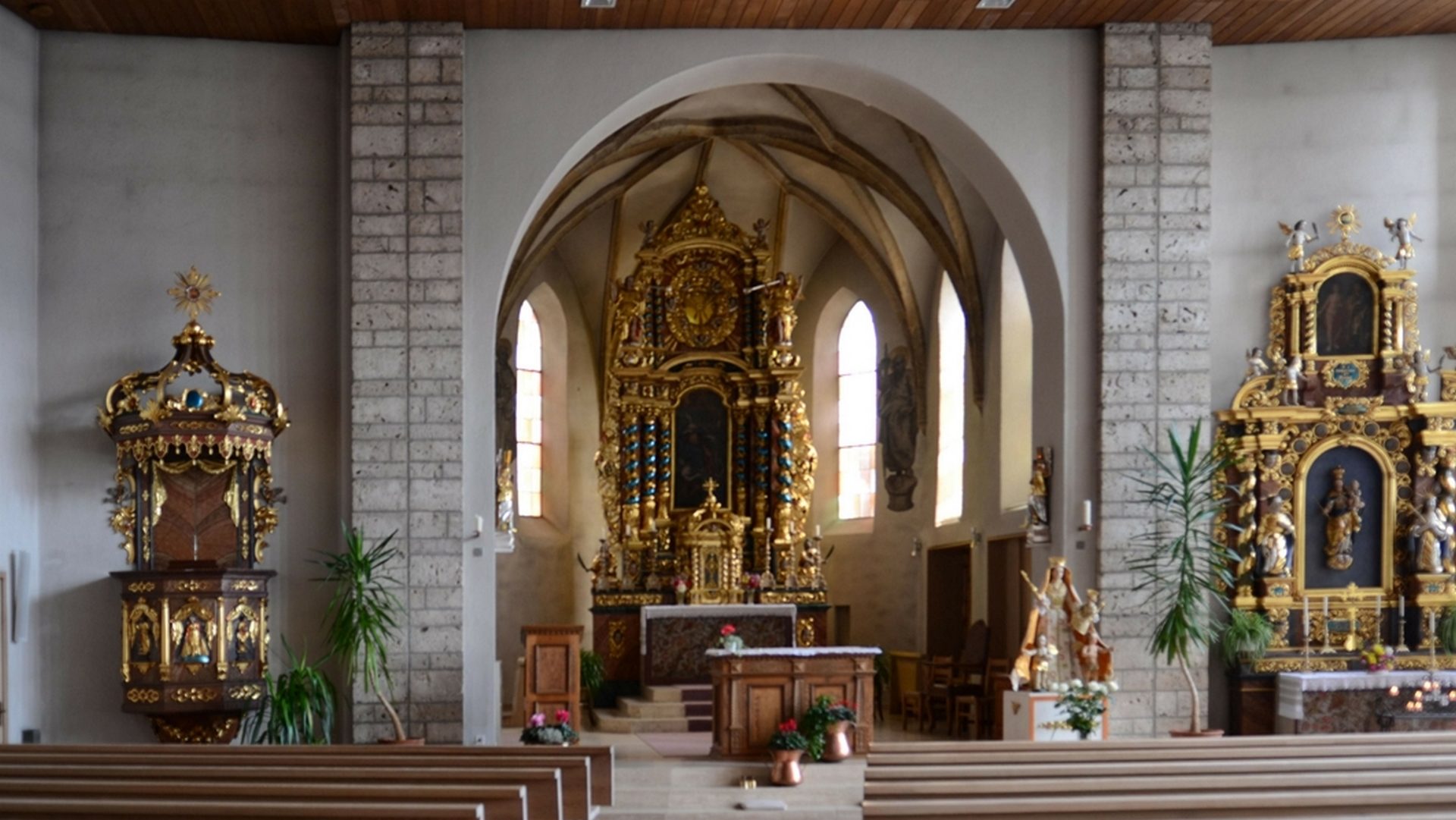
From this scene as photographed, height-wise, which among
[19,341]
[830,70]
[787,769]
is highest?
[830,70]

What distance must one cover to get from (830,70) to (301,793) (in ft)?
27.8

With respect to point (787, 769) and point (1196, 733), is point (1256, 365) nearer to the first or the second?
point (1196, 733)

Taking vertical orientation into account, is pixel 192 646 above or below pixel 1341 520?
below

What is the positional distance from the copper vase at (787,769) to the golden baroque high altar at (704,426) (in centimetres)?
742

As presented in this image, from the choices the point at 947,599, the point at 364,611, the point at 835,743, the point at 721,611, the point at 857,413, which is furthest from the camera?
the point at 857,413

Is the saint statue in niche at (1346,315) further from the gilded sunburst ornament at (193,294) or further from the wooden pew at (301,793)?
the wooden pew at (301,793)

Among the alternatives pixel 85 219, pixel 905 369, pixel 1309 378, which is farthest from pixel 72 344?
pixel 905 369

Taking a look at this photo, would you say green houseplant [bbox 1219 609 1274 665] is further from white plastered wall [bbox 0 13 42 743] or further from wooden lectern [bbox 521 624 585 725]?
white plastered wall [bbox 0 13 42 743]

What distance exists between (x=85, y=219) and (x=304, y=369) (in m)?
1.94

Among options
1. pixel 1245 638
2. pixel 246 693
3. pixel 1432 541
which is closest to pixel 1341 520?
pixel 1432 541

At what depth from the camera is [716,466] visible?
66.5 feet

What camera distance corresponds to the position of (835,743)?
12.6 metres

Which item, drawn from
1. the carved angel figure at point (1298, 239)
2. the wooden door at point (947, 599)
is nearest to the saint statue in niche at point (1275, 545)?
the carved angel figure at point (1298, 239)

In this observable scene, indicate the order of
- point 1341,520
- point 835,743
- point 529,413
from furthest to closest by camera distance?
point 529,413, point 835,743, point 1341,520
